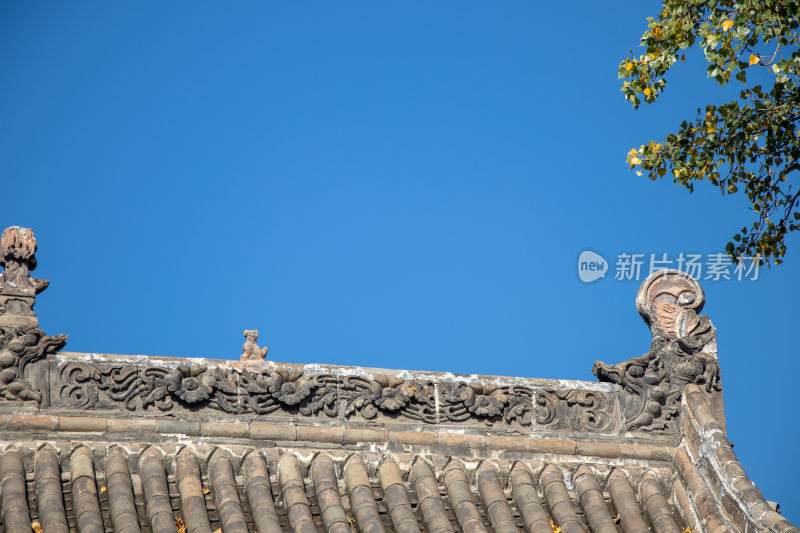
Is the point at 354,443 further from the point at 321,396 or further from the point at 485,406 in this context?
the point at 485,406

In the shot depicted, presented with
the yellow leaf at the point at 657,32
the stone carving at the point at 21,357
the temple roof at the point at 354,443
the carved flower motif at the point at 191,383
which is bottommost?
the temple roof at the point at 354,443

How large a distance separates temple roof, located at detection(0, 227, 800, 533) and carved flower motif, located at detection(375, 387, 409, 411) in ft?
0.04

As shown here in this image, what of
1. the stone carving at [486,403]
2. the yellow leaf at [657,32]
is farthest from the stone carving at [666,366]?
the yellow leaf at [657,32]

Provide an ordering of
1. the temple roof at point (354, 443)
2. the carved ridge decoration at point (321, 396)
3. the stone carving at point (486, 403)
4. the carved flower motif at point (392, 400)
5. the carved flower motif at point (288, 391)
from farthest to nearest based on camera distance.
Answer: the stone carving at point (486, 403), the carved flower motif at point (392, 400), the carved flower motif at point (288, 391), the carved ridge decoration at point (321, 396), the temple roof at point (354, 443)

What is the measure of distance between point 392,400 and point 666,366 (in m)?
3.11

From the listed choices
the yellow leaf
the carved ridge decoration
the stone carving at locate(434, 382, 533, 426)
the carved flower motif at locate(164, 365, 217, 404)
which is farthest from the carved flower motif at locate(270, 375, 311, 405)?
the yellow leaf

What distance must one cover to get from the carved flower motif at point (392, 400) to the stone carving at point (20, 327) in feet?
10.7

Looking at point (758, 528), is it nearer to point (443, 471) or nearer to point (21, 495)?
point (443, 471)

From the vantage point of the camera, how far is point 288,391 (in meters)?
11.7

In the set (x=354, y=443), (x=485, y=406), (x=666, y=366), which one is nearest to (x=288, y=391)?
(x=354, y=443)

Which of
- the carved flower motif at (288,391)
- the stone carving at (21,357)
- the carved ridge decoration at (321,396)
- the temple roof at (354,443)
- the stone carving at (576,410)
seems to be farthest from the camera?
the stone carving at (576,410)

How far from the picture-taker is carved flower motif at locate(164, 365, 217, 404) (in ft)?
37.5

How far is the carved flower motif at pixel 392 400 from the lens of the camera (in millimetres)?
11922

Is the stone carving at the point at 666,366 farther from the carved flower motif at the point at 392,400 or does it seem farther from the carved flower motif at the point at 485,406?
the carved flower motif at the point at 392,400
